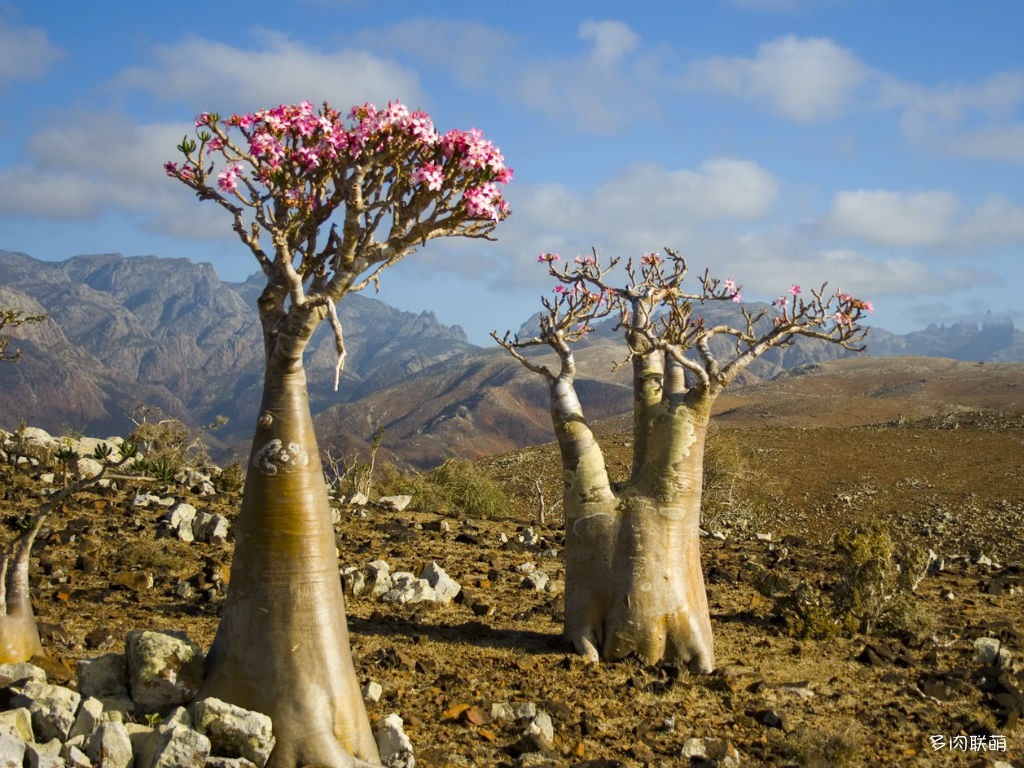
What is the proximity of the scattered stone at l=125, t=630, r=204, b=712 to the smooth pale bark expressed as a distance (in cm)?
93

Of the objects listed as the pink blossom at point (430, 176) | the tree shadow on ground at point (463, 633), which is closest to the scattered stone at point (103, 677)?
the tree shadow on ground at point (463, 633)

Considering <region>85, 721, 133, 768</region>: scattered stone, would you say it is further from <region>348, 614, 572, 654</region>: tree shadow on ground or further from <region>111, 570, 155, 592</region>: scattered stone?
<region>111, 570, 155, 592</region>: scattered stone

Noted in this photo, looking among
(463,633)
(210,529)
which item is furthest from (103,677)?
(210,529)

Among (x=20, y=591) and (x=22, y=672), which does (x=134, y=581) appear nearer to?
(x=20, y=591)

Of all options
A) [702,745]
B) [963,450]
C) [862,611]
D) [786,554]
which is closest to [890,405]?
[963,450]

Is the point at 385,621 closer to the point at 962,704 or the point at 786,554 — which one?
the point at 962,704

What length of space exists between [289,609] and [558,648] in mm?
3257

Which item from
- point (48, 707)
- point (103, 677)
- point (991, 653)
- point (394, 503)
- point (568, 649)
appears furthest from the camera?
point (394, 503)

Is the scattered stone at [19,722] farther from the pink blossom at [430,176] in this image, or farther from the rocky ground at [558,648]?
the pink blossom at [430,176]

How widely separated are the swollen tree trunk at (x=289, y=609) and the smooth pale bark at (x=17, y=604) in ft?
4.64

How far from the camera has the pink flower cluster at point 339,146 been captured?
5.10 m

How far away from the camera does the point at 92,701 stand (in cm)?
475

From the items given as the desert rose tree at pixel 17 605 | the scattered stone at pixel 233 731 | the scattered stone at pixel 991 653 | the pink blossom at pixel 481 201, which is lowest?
the scattered stone at pixel 991 653

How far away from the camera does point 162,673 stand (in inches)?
201
